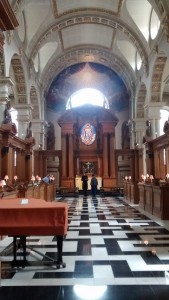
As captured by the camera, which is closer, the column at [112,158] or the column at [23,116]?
the column at [23,116]

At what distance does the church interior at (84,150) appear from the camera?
4668 millimetres

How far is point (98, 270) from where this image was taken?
4.74m

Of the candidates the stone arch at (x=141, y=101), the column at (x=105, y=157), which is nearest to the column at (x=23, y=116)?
the column at (x=105, y=157)

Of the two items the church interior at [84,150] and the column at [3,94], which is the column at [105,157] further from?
the column at [3,94]

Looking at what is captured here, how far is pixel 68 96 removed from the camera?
27.4 meters

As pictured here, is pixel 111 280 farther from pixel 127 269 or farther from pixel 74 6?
pixel 74 6

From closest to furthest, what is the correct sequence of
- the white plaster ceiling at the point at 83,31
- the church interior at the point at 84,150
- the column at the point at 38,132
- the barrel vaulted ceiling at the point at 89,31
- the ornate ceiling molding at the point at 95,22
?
the church interior at the point at 84,150, the barrel vaulted ceiling at the point at 89,31, the white plaster ceiling at the point at 83,31, the ornate ceiling molding at the point at 95,22, the column at the point at 38,132

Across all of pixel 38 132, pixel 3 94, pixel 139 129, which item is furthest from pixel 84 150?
pixel 3 94

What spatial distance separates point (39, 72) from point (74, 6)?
591 cm

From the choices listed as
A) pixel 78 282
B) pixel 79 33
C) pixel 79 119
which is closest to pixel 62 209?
pixel 78 282

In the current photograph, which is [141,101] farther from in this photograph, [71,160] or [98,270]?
[98,270]

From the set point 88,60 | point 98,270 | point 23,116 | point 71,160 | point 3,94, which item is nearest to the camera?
point 98,270

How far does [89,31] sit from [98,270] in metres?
19.5

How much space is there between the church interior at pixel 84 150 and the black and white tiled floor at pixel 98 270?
2 cm
